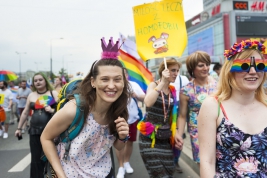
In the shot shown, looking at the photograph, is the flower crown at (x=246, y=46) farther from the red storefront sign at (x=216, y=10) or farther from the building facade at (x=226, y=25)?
the red storefront sign at (x=216, y=10)

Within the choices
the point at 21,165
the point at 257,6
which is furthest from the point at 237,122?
the point at 257,6

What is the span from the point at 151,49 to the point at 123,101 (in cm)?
144

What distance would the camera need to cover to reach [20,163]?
5.83 m

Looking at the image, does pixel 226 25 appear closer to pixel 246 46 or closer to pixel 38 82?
pixel 38 82

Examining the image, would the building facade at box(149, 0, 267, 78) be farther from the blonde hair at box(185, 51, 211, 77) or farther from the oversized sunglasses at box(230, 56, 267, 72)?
the oversized sunglasses at box(230, 56, 267, 72)

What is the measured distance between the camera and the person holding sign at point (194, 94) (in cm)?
342

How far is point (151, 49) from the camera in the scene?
363 cm

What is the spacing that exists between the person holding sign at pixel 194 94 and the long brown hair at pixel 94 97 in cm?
128

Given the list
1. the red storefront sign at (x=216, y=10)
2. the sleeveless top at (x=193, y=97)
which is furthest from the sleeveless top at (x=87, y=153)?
the red storefront sign at (x=216, y=10)

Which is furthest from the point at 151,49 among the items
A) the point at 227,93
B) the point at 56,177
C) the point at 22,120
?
the point at 22,120

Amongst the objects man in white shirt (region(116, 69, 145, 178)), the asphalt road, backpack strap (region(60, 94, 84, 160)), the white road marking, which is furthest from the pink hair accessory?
the white road marking

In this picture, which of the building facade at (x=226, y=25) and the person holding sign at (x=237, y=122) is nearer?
the person holding sign at (x=237, y=122)

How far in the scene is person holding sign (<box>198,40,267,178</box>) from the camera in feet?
5.74

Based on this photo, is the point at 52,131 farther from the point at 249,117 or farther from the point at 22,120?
the point at 22,120
